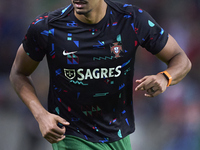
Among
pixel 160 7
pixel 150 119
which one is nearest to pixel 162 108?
pixel 150 119

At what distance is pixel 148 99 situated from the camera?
513 centimetres

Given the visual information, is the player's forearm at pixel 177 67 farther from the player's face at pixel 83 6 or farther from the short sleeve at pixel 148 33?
the player's face at pixel 83 6

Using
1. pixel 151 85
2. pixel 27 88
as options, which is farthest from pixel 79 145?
pixel 151 85

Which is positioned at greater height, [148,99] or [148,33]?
[148,33]

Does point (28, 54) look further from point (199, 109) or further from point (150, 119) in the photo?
point (199, 109)

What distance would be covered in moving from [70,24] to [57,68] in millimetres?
329

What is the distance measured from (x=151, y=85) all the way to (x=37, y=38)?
2.80 ft

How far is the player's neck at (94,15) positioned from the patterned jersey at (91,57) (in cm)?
3

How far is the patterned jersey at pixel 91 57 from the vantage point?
Answer: 109 inches

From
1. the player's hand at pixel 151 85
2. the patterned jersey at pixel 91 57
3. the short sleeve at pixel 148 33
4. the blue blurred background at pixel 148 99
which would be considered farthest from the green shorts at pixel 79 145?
the blue blurred background at pixel 148 99

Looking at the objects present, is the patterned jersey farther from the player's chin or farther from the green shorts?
the player's chin

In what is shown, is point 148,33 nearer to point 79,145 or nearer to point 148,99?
point 79,145

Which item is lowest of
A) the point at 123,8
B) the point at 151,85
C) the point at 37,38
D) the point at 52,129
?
the point at 52,129

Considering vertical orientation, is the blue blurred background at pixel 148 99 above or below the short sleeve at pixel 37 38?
below
